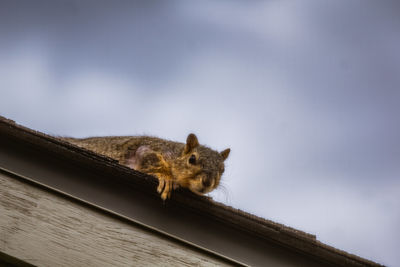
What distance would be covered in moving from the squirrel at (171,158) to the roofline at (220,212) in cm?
91

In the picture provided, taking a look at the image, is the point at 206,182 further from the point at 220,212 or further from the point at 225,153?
the point at 220,212

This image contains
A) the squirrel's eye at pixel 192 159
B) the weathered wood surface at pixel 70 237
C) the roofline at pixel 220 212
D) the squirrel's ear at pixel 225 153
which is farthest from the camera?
the squirrel's ear at pixel 225 153

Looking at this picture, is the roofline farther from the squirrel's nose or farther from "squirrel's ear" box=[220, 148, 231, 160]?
"squirrel's ear" box=[220, 148, 231, 160]

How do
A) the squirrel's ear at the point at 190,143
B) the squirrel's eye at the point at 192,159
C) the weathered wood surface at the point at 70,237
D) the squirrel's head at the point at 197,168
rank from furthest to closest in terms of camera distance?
the squirrel's ear at the point at 190,143 < the squirrel's eye at the point at 192,159 < the squirrel's head at the point at 197,168 < the weathered wood surface at the point at 70,237

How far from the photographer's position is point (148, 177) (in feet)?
5.49

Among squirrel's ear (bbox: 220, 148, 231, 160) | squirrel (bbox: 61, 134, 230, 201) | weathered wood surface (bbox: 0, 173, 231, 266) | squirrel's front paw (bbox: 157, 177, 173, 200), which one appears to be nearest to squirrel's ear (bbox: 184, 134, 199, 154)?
squirrel (bbox: 61, 134, 230, 201)

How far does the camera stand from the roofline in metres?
1.65

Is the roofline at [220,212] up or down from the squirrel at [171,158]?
down

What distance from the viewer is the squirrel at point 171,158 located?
295cm

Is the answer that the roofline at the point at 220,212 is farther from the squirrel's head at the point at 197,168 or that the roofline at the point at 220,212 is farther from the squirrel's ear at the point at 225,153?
the squirrel's ear at the point at 225,153

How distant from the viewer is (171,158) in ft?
11.2

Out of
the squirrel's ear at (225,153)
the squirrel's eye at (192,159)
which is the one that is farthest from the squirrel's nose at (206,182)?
the squirrel's ear at (225,153)


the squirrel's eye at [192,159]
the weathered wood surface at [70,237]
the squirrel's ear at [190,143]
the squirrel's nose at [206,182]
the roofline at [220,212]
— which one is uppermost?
the squirrel's ear at [190,143]

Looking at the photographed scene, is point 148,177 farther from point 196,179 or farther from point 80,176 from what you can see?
point 196,179
